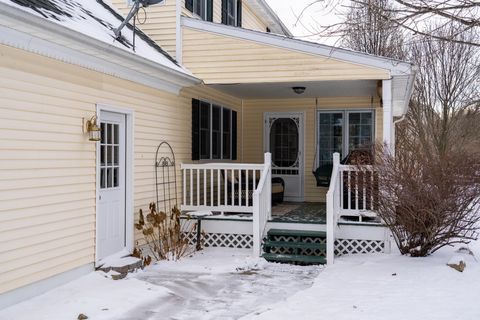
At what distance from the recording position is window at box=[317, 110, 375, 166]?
12008mm

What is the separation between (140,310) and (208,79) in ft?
15.8

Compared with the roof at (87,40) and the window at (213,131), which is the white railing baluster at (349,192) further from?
the roof at (87,40)

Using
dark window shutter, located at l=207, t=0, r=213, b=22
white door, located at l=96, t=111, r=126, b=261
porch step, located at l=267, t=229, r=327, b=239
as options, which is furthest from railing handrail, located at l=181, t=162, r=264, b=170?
dark window shutter, located at l=207, t=0, r=213, b=22

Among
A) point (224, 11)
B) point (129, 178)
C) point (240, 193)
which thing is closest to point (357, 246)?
point (240, 193)

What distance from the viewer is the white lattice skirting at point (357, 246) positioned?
8.28 m

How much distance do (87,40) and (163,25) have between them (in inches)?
145

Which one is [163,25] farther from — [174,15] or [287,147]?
[287,147]

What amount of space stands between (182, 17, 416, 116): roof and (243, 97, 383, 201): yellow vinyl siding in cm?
257

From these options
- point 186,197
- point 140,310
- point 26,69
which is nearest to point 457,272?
point 140,310

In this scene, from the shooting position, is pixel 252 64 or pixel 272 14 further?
pixel 272 14

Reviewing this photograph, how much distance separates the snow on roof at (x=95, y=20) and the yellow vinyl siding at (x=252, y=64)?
16.6 inches

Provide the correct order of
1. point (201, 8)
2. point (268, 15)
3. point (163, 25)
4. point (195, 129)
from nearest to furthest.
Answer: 1. point (163, 25)
2. point (195, 129)
3. point (201, 8)
4. point (268, 15)

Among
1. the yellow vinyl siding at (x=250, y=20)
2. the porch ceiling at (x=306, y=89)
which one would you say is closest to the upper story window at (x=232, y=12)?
the yellow vinyl siding at (x=250, y=20)

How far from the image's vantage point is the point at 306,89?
10469 mm
